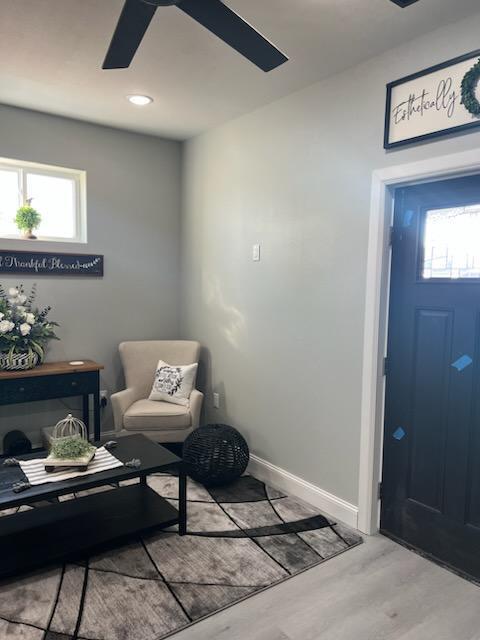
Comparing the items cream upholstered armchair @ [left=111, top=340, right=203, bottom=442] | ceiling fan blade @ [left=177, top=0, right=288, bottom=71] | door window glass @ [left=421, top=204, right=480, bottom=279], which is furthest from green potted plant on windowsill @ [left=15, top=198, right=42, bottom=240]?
door window glass @ [left=421, top=204, right=480, bottom=279]

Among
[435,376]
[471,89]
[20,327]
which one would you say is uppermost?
[471,89]

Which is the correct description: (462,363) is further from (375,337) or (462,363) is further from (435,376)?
(375,337)

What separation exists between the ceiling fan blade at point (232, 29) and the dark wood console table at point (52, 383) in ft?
7.93

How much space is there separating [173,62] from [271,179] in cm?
98

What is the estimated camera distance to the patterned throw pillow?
11.9 feet

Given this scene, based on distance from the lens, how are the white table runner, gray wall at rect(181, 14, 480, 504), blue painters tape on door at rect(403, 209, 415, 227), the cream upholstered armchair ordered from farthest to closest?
the cream upholstered armchair → gray wall at rect(181, 14, 480, 504) → blue painters tape on door at rect(403, 209, 415, 227) → the white table runner

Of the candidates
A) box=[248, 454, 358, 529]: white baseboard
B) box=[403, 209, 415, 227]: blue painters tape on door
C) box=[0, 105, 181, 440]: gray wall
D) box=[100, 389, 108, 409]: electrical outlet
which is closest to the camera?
box=[403, 209, 415, 227]: blue painters tape on door

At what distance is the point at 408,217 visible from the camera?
2.45m

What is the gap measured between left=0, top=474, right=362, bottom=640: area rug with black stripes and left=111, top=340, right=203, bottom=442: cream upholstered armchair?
70cm

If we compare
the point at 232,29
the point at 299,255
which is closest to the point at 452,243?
the point at 299,255

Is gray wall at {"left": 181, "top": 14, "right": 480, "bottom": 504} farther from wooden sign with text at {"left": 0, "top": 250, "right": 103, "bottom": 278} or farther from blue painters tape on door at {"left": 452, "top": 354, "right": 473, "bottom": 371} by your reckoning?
wooden sign with text at {"left": 0, "top": 250, "right": 103, "bottom": 278}

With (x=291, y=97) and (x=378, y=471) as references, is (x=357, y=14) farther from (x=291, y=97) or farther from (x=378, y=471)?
(x=378, y=471)

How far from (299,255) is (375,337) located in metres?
0.78

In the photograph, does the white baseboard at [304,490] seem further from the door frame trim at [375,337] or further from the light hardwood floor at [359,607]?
the light hardwood floor at [359,607]
